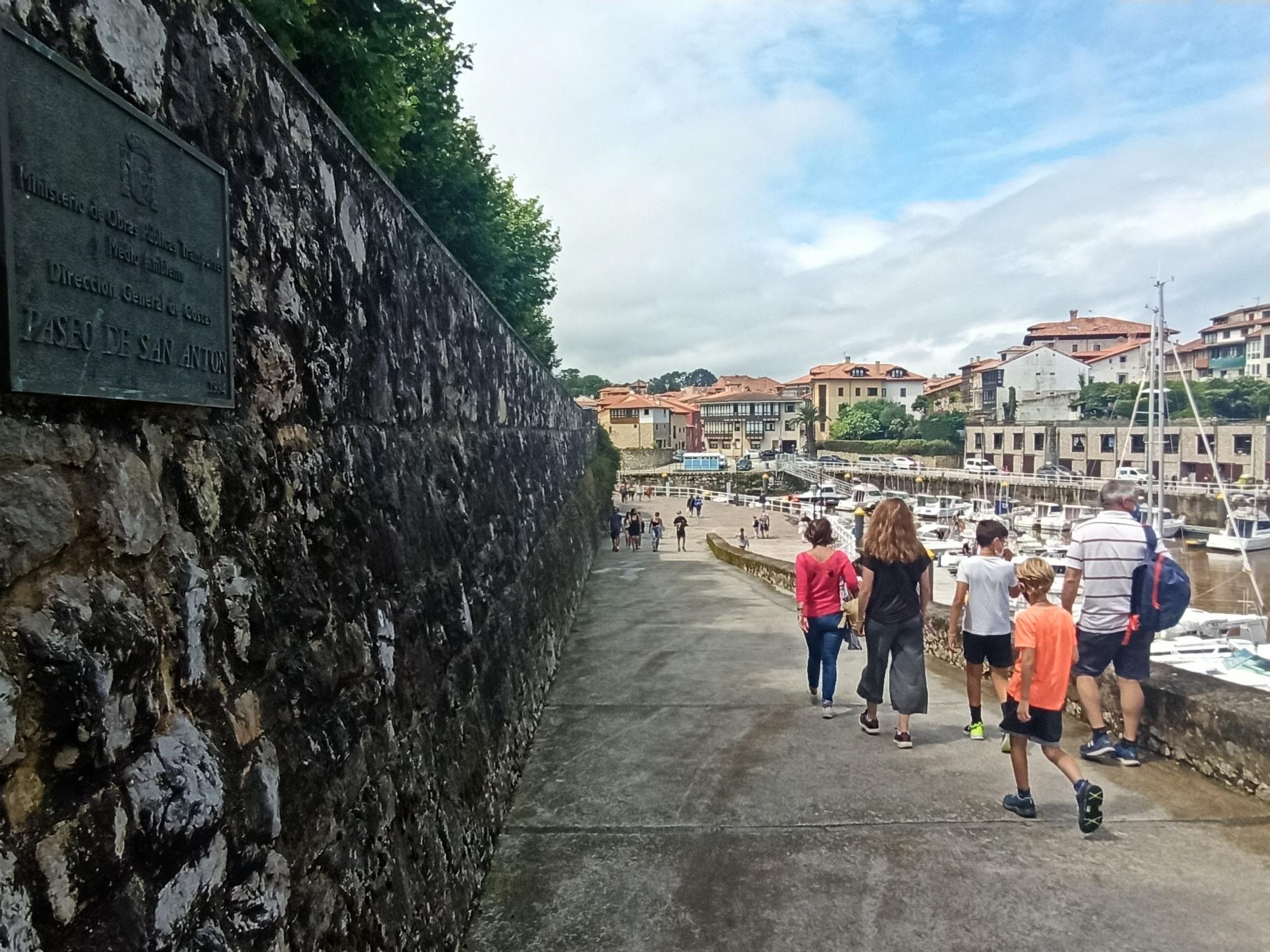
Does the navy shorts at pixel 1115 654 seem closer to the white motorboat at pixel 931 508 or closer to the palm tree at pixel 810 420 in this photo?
the white motorboat at pixel 931 508

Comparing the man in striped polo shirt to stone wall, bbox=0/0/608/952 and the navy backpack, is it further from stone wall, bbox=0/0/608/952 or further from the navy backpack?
stone wall, bbox=0/0/608/952

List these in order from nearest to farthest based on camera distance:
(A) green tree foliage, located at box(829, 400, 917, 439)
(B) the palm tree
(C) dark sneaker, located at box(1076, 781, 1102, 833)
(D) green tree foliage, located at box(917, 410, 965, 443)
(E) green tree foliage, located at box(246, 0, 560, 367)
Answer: (C) dark sneaker, located at box(1076, 781, 1102, 833), (E) green tree foliage, located at box(246, 0, 560, 367), (D) green tree foliage, located at box(917, 410, 965, 443), (A) green tree foliage, located at box(829, 400, 917, 439), (B) the palm tree

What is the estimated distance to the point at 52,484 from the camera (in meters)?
1.46

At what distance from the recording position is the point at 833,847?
4.10 metres

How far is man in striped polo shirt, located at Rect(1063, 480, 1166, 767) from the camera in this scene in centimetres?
504

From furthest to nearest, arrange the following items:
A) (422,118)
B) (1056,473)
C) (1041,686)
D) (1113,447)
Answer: (1113,447), (1056,473), (422,118), (1041,686)

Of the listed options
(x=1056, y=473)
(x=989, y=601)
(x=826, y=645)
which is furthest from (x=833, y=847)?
(x=1056, y=473)

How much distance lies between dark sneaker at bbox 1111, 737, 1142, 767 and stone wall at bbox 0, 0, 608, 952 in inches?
152

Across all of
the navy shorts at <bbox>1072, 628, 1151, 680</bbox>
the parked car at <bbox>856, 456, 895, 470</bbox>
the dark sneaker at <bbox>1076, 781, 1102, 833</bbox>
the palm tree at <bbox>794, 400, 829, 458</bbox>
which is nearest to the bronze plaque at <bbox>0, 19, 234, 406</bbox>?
the dark sneaker at <bbox>1076, 781, 1102, 833</bbox>

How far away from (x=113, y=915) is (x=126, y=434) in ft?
2.97

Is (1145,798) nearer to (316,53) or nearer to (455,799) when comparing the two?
(455,799)

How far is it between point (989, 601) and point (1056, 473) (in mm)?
66852

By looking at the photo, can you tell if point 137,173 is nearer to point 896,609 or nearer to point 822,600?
point 896,609

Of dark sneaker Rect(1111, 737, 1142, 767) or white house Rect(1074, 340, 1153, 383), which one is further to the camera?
white house Rect(1074, 340, 1153, 383)
